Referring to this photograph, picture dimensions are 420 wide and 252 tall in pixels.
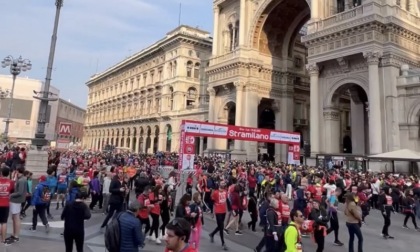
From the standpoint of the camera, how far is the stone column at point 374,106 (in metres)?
23.9

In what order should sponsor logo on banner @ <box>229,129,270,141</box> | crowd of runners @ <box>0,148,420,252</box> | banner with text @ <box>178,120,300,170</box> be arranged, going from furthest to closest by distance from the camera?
1. sponsor logo on banner @ <box>229,129,270,141</box>
2. banner with text @ <box>178,120,300,170</box>
3. crowd of runners @ <box>0,148,420,252</box>

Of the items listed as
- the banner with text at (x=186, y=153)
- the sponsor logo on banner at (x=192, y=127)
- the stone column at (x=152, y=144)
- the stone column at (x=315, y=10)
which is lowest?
the banner with text at (x=186, y=153)

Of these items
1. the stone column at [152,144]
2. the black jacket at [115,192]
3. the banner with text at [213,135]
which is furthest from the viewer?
the stone column at [152,144]

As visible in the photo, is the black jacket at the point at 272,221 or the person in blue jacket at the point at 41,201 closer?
the black jacket at the point at 272,221

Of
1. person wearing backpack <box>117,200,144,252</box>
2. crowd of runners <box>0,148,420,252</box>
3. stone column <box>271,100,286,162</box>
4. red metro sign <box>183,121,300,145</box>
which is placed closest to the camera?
person wearing backpack <box>117,200,144,252</box>

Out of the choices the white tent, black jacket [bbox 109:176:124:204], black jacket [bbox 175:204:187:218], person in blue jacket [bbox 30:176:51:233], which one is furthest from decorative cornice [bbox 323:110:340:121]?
person in blue jacket [bbox 30:176:51:233]

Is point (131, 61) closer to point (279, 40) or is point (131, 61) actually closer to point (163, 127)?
point (163, 127)

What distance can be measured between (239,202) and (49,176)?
6154mm

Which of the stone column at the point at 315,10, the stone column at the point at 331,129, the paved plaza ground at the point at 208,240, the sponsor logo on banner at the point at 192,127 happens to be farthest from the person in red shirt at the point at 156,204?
the stone column at the point at 315,10

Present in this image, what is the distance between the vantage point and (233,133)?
952 inches

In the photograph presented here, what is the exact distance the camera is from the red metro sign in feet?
68.6

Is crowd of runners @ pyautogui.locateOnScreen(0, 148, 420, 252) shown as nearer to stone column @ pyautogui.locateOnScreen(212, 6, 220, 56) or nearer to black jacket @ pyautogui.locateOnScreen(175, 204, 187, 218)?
black jacket @ pyautogui.locateOnScreen(175, 204, 187, 218)

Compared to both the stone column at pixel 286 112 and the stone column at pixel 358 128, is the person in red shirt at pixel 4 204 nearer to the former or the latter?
the stone column at pixel 358 128

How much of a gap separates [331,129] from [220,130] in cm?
1036
